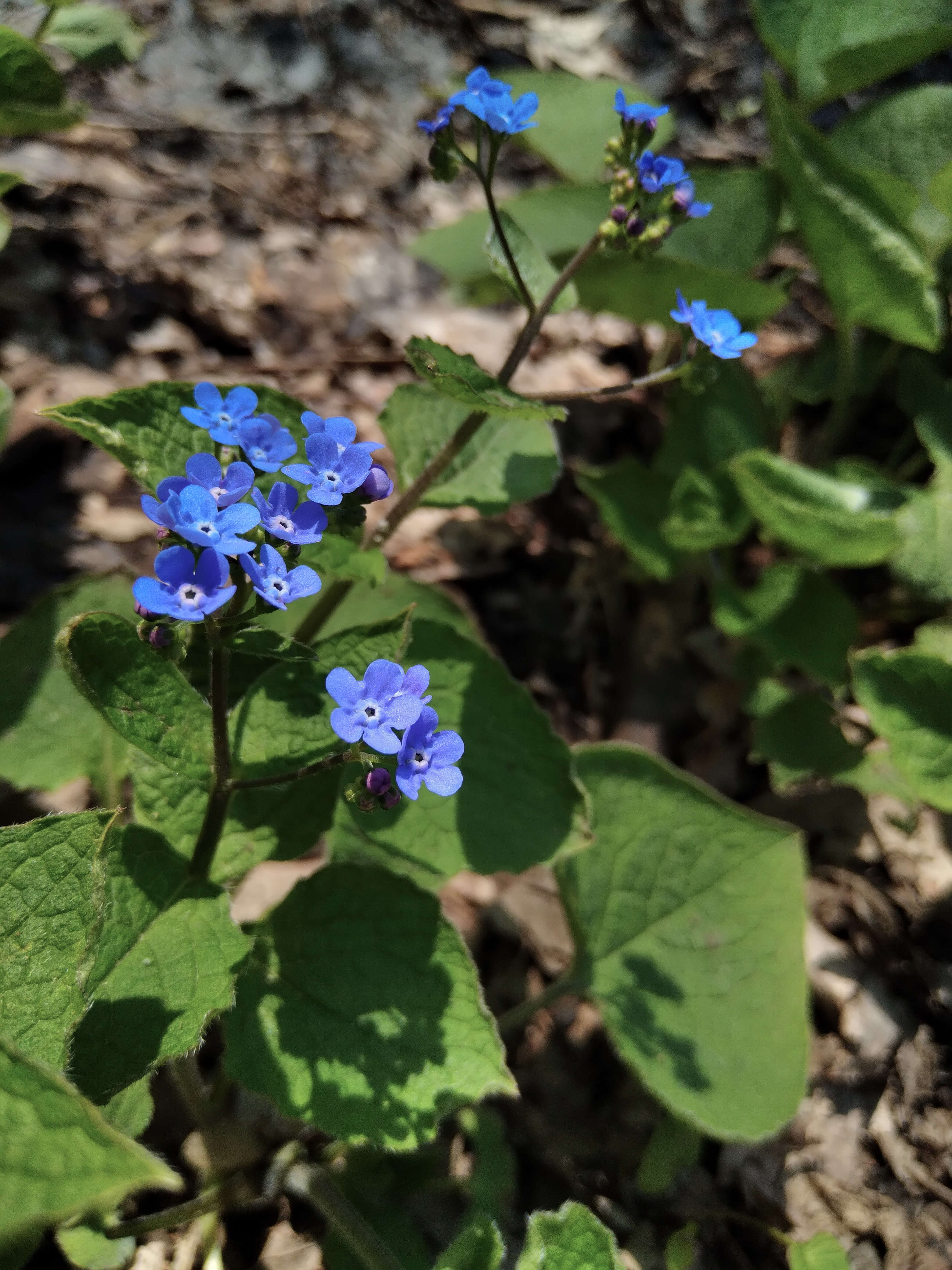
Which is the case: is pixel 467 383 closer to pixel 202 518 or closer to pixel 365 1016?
pixel 202 518

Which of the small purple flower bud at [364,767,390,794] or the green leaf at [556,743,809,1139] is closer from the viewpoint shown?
the small purple flower bud at [364,767,390,794]

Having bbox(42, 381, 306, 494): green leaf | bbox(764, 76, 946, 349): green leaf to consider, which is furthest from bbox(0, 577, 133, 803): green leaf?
bbox(764, 76, 946, 349): green leaf

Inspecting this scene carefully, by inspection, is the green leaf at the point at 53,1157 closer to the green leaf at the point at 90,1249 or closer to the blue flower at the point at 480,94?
the green leaf at the point at 90,1249

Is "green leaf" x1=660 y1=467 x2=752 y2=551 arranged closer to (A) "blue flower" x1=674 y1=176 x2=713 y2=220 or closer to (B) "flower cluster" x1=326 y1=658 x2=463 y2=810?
(A) "blue flower" x1=674 y1=176 x2=713 y2=220

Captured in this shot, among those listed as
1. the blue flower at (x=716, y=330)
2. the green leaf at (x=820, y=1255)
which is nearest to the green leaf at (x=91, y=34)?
the blue flower at (x=716, y=330)

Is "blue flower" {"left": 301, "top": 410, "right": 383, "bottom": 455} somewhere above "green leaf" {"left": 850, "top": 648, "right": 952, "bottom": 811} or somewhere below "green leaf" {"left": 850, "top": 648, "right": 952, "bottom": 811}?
above

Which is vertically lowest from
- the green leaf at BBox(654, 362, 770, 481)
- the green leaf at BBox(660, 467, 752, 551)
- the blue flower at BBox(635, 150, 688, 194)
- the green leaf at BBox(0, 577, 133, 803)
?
the green leaf at BBox(0, 577, 133, 803)
